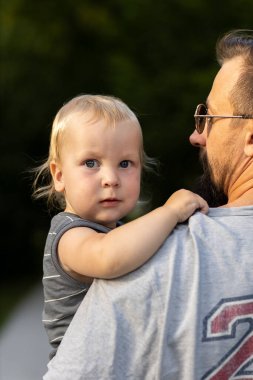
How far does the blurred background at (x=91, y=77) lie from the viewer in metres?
12.2

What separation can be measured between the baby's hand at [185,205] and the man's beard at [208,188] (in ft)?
1.08

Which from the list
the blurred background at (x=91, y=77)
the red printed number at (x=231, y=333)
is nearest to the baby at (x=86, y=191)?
the red printed number at (x=231, y=333)

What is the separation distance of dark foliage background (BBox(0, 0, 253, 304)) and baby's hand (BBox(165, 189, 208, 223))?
9064 mm

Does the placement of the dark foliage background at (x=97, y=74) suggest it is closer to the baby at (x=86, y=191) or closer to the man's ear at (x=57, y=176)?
the man's ear at (x=57, y=176)

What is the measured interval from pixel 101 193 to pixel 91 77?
40.1ft

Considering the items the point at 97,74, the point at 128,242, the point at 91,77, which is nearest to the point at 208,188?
the point at 128,242

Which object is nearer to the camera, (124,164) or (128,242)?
(128,242)

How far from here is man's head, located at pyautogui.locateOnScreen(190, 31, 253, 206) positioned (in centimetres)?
275

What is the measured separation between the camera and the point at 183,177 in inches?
502

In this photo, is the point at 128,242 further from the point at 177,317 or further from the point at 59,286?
the point at 59,286

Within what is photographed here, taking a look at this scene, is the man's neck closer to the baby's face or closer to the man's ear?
the baby's face

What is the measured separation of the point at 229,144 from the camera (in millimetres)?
2775

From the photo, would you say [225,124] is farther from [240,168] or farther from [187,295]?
[187,295]

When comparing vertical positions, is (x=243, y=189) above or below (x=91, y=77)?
below
